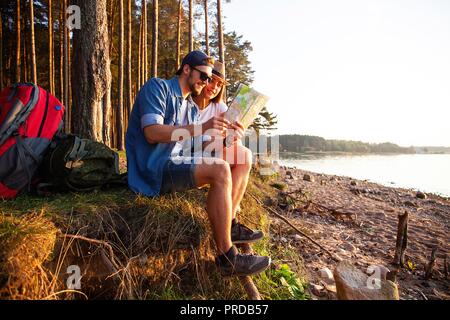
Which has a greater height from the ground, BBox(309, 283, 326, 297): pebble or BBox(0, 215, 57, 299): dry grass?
BBox(0, 215, 57, 299): dry grass

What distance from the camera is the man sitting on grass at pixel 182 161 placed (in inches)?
82.8

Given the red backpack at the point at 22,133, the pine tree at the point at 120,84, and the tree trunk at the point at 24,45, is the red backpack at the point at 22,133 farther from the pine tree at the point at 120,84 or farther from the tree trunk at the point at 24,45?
the tree trunk at the point at 24,45

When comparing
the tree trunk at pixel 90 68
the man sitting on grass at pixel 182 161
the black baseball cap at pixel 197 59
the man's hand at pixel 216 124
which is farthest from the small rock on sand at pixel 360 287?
the tree trunk at pixel 90 68

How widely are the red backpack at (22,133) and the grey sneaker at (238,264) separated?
177 cm

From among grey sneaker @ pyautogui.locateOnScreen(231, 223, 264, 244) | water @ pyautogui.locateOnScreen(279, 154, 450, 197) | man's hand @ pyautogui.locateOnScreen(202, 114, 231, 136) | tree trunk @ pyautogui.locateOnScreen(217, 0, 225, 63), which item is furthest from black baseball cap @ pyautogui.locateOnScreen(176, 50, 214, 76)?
water @ pyautogui.locateOnScreen(279, 154, 450, 197)

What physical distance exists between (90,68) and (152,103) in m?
2.77

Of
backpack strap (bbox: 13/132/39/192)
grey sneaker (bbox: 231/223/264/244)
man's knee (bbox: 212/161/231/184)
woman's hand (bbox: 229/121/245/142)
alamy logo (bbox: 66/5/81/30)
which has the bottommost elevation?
grey sneaker (bbox: 231/223/264/244)

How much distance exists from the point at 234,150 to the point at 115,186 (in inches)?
49.7

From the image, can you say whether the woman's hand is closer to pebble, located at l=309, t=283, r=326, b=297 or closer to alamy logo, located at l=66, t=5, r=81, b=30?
pebble, located at l=309, t=283, r=326, b=297

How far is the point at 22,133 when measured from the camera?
2377 mm

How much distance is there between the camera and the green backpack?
2.49 metres

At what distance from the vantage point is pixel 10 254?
1.52m

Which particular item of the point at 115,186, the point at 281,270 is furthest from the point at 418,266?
the point at 115,186
